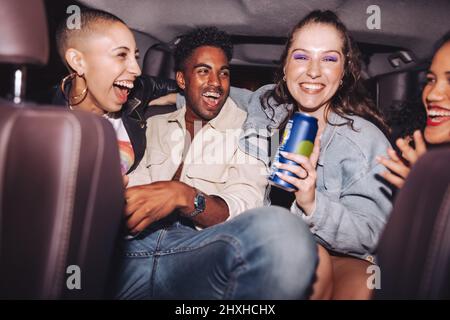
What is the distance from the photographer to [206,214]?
1679mm

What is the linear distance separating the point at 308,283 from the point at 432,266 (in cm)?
→ 34

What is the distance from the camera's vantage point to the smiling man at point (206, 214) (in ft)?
3.93

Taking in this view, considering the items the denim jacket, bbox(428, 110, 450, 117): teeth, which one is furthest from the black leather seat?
bbox(428, 110, 450, 117): teeth

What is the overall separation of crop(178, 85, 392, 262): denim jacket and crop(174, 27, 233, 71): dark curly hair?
0.60 m

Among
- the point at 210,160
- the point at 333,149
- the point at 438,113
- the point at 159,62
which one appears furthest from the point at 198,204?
the point at 159,62

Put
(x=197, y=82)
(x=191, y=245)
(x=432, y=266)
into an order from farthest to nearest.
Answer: (x=197, y=82) < (x=191, y=245) < (x=432, y=266)

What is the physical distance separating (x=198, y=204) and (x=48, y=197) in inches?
27.8

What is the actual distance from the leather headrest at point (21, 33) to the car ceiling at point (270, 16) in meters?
1.11

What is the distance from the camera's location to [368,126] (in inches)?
70.2

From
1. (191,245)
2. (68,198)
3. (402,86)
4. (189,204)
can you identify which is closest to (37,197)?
(68,198)

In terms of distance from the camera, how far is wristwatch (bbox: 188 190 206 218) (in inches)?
64.9

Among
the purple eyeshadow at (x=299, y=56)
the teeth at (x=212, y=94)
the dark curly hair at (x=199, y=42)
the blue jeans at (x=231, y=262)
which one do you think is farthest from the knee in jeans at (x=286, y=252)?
the dark curly hair at (x=199, y=42)

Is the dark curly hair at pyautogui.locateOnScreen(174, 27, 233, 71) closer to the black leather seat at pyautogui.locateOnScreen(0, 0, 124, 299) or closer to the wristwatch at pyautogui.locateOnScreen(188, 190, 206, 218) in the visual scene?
the wristwatch at pyautogui.locateOnScreen(188, 190, 206, 218)

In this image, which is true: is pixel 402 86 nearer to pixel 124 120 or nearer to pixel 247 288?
pixel 124 120
